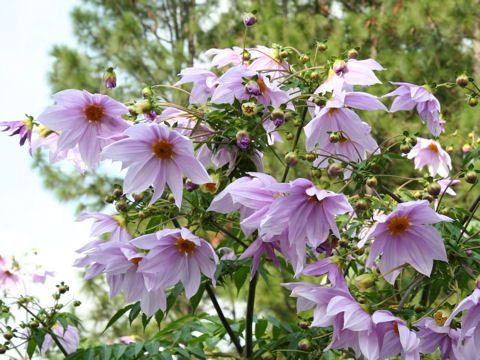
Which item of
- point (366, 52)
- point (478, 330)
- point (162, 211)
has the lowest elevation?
point (366, 52)

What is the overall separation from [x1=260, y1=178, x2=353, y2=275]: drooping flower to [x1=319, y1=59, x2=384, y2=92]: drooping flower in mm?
271

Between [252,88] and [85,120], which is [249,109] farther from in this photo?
[85,120]

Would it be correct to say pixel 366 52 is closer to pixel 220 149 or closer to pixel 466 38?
pixel 466 38

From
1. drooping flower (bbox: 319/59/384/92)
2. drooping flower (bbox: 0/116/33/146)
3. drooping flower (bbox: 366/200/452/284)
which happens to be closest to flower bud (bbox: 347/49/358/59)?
drooping flower (bbox: 319/59/384/92)

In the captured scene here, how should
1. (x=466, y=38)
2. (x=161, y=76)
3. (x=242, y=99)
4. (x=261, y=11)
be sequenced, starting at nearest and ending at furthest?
(x=242, y=99)
(x=466, y=38)
(x=261, y=11)
(x=161, y=76)

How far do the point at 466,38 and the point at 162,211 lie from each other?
6.18 metres

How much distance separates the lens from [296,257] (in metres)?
1.35

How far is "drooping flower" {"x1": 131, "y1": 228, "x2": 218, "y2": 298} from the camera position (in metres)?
1.35

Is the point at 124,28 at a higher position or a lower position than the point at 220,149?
lower

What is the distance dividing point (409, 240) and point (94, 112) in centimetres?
62

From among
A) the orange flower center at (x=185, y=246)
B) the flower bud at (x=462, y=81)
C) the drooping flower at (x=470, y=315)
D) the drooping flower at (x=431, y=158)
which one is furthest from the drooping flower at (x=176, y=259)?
the drooping flower at (x=431, y=158)

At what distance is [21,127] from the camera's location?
159 cm

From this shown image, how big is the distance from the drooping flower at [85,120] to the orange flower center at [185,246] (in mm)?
226

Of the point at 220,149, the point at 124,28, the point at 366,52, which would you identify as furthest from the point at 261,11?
the point at 220,149
